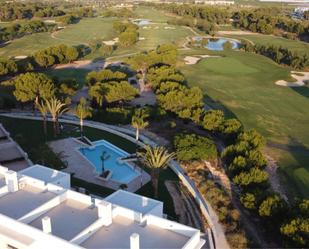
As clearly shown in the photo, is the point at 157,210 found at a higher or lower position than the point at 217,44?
higher

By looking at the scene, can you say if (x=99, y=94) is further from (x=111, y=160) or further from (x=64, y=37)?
(x=64, y=37)

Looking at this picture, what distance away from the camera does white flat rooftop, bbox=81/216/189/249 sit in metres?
16.4

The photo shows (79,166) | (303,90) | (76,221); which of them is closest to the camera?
(76,221)

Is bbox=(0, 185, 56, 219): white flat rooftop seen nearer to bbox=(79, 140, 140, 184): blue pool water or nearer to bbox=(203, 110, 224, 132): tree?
bbox=(79, 140, 140, 184): blue pool water

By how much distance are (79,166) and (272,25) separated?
105 metres

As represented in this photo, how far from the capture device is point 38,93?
43562mm

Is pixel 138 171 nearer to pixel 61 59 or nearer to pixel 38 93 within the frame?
pixel 38 93

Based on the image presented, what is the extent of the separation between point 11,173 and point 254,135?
22183 millimetres

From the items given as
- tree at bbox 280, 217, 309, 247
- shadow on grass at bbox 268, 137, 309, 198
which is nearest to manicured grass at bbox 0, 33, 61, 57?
shadow on grass at bbox 268, 137, 309, 198

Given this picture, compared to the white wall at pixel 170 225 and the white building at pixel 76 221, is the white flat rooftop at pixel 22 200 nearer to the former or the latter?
the white building at pixel 76 221

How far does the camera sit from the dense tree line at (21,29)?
10432cm

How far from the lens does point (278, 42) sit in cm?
10588

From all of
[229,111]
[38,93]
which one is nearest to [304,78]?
[229,111]

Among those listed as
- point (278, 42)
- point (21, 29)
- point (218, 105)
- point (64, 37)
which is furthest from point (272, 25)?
point (218, 105)
